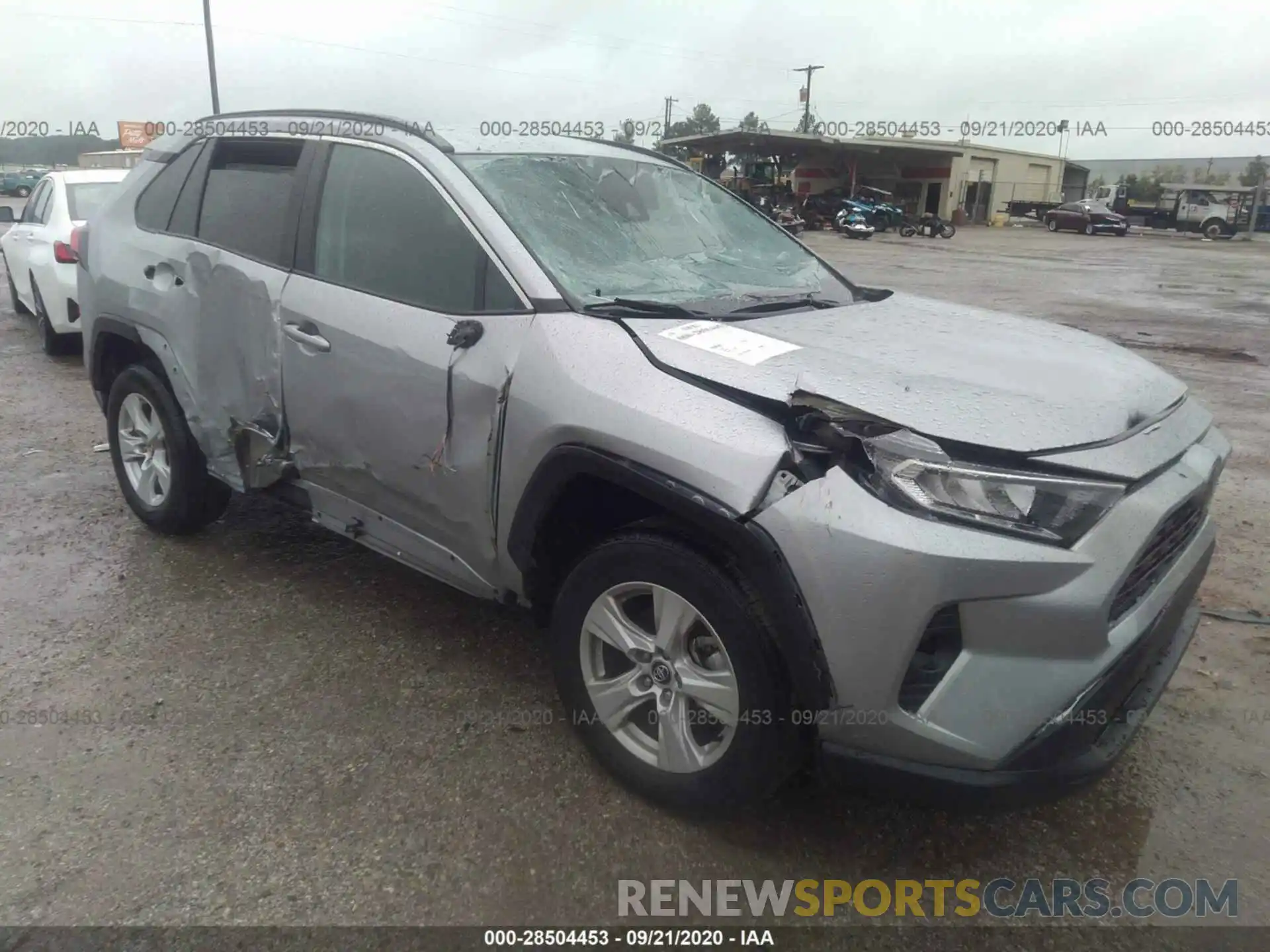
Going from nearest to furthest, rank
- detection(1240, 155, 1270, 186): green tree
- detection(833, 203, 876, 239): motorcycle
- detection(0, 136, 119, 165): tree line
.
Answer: detection(0, 136, 119, 165): tree line → detection(833, 203, 876, 239): motorcycle → detection(1240, 155, 1270, 186): green tree

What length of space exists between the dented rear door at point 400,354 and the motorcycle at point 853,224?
31915mm

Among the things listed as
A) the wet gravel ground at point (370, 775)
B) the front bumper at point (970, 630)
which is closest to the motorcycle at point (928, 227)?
the wet gravel ground at point (370, 775)

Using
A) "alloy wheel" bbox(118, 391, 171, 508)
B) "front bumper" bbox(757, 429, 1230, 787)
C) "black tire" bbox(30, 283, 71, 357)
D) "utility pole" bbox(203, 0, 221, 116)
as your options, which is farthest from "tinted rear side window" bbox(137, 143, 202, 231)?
"utility pole" bbox(203, 0, 221, 116)

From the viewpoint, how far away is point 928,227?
123ft

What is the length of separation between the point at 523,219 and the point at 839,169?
47103 millimetres

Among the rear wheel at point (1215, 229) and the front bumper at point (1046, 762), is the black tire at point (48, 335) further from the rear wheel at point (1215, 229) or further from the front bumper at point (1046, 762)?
the rear wheel at point (1215, 229)

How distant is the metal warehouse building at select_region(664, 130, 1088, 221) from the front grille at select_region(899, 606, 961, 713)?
3747 cm

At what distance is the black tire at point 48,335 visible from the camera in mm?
8234

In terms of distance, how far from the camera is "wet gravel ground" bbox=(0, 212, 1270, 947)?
2.38 metres

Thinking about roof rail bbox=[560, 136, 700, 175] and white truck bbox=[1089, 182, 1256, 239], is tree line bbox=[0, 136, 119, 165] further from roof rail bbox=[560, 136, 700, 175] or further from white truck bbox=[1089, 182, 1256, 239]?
white truck bbox=[1089, 182, 1256, 239]

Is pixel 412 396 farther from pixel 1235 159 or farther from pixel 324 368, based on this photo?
pixel 1235 159

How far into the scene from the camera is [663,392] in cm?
238

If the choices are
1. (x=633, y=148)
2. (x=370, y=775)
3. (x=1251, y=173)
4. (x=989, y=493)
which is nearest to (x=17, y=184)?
(x=633, y=148)

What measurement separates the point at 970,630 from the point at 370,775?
1726 mm
